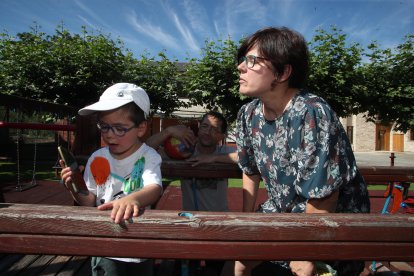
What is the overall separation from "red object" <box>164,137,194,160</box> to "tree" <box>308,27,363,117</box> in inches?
311

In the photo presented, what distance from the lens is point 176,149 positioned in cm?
222

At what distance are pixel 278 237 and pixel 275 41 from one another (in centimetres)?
94

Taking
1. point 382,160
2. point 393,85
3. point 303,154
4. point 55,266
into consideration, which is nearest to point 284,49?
point 303,154

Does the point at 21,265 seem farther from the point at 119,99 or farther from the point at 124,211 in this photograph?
the point at 124,211

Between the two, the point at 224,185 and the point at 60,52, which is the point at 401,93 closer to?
the point at 224,185

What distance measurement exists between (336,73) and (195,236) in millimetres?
9782

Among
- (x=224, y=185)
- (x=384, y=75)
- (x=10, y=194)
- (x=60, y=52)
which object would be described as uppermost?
(x=60, y=52)

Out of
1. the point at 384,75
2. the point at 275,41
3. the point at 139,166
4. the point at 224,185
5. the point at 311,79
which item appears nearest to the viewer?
the point at 275,41

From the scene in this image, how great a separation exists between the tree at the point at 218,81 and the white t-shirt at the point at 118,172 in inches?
303

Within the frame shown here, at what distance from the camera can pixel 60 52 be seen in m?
10.3

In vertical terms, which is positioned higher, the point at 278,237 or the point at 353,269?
the point at 278,237

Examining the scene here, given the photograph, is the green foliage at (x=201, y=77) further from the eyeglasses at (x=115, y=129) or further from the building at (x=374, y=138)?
the building at (x=374, y=138)

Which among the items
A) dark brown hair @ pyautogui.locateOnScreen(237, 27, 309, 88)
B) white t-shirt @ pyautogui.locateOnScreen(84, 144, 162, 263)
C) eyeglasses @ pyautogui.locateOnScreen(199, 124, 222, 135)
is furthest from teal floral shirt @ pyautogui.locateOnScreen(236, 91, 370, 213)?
eyeglasses @ pyautogui.locateOnScreen(199, 124, 222, 135)

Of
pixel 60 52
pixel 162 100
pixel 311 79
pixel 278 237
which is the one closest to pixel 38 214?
pixel 278 237
